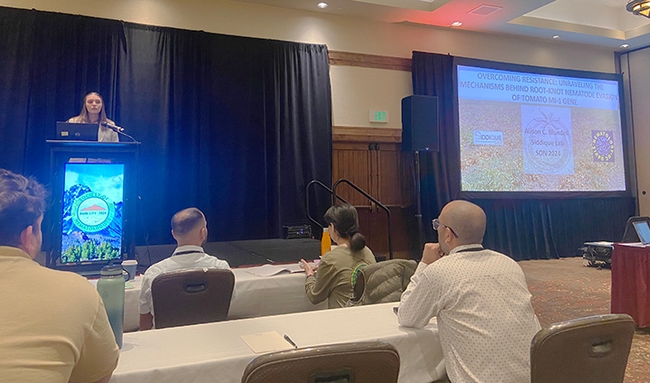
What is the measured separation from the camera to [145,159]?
512 cm

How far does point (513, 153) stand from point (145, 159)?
5.48m

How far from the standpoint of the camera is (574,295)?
4504mm

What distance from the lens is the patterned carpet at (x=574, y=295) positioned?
2793 mm

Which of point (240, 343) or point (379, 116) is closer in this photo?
point (240, 343)

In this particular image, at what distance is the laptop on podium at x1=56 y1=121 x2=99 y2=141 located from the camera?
2471 mm

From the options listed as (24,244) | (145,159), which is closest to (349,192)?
(145,159)

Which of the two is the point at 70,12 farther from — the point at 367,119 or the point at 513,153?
the point at 513,153

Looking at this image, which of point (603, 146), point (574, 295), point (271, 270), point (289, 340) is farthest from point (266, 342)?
point (603, 146)

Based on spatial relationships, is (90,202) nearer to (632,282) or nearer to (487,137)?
(632,282)

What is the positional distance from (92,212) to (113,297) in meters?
1.21

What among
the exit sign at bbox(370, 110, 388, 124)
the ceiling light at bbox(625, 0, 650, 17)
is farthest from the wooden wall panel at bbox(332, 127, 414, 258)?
the ceiling light at bbox(625, 0, 650, 17)

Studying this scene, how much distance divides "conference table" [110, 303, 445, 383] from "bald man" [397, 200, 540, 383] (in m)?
0.08

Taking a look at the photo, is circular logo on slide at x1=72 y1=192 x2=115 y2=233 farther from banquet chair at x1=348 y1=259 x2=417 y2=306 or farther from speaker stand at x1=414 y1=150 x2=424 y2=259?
speaker stand at x1=414 y1=150 x2=424 y2=259

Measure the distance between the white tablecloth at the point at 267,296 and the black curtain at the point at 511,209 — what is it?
4.20 metres
